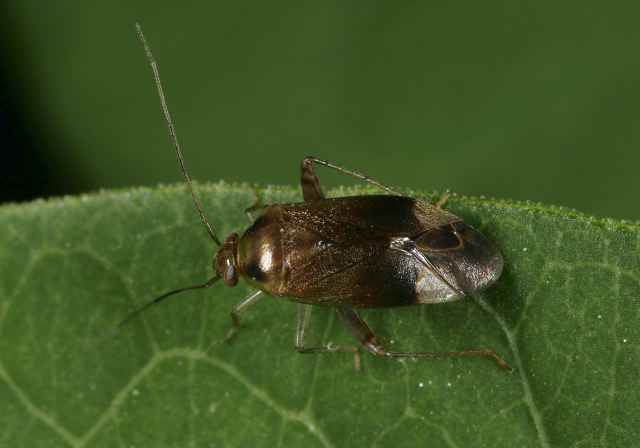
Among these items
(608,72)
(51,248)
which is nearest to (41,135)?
(51,248)

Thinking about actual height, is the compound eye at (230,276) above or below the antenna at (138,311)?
above

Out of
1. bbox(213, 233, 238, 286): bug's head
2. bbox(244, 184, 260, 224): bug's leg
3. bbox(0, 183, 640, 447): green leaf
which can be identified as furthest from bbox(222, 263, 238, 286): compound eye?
bbox(244, 184, 260, 224): bug's leg

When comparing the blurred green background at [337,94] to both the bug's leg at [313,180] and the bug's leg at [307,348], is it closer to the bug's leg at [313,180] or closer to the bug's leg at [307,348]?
the bug's leg at [313,180]

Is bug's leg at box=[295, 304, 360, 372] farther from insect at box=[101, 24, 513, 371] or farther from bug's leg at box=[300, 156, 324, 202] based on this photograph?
bug's leg at box=[300, 156, 324, 202]

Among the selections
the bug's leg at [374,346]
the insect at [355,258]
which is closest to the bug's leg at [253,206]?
the insect at [355,258]

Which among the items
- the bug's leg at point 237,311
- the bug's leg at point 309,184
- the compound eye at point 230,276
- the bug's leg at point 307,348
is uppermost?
the bug's leg at point 309,184

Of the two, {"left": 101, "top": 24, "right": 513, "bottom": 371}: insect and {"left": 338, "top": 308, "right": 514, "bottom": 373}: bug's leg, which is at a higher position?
{"left": 101, "top": 24, "right": 513, "bottom": 371}: insect

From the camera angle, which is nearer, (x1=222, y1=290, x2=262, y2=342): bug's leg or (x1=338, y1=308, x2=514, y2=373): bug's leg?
(x1=338, y1=308, x2=514, y2=373): bug's leg
